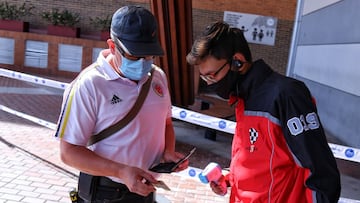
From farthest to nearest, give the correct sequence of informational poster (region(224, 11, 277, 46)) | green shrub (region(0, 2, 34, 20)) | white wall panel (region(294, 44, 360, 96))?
informational poster (region(224, 11, 277, 46)), green shrub (region(0, 2, 34, 20)), white wall panel (region(294, 44, 360, 96))

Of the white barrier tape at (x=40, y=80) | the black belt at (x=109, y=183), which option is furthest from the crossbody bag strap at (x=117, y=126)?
the white barrier tape at (x=40, y=80)

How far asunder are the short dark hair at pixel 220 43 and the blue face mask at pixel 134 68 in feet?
0.96

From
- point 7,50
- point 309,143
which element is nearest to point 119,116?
point 309,143

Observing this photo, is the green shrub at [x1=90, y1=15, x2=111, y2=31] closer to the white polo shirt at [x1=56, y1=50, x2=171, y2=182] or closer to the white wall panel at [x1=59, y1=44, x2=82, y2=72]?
the white wall panel at [x1=59, y1=44, x2=82, y2=72]

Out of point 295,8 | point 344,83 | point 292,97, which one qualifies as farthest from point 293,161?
point 295,8

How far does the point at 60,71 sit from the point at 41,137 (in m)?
8.66

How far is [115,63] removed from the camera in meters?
1.95

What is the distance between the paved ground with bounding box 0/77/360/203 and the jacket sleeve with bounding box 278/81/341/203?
118 inches

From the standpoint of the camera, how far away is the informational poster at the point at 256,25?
17219 millimetres

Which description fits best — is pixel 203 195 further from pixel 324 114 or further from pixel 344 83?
pixel 324 114

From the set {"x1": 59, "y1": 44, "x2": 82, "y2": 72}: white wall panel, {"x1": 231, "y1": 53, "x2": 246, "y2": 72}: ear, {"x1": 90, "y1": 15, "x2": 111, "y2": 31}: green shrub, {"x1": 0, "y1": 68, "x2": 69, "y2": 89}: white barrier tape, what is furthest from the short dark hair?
{"x1": 90, "y1": 15, "x2": 111, "y2": 31}: green shrub

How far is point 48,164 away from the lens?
17.6ft

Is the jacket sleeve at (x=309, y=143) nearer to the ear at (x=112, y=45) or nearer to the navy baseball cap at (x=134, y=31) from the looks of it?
the navy baseball cap at (x=134, y=31)

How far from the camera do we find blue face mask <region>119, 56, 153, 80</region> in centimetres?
190
